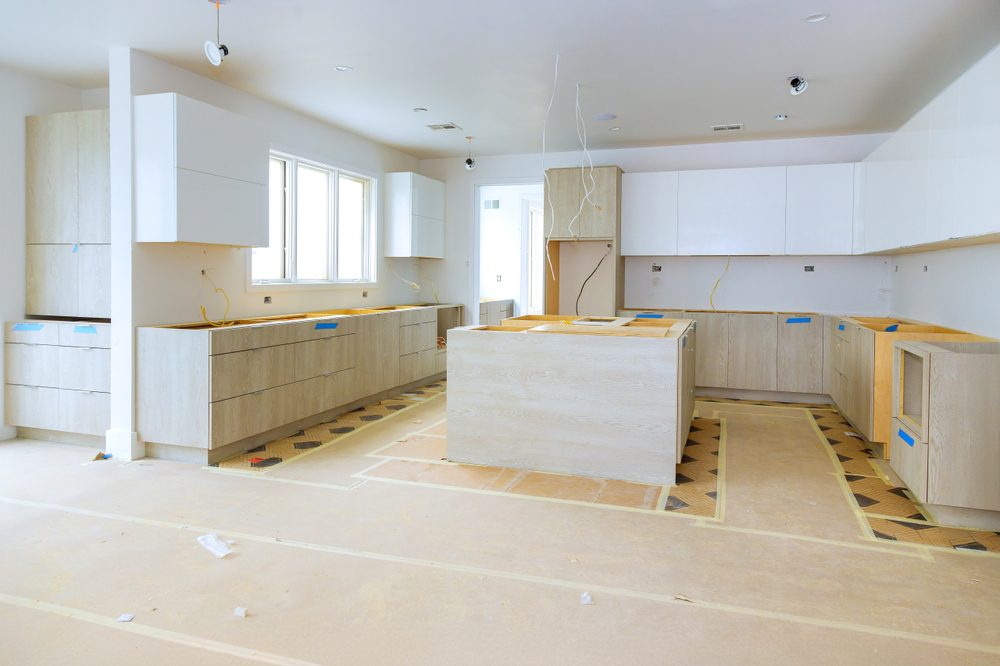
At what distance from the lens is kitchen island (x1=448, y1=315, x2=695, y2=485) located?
145 inches

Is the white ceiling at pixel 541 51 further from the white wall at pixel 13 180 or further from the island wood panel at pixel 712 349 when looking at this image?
Answer: the island wood panel at pixel 712 349

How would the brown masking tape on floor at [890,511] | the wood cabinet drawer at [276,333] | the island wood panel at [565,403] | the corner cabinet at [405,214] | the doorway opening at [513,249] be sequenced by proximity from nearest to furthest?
the brown masking tape on floor at [890,511], the island wood panel at [565,403], the wood cabinet drawer at [276,333], the corner cabinet at [405,214], the doorway opening at [513,249]

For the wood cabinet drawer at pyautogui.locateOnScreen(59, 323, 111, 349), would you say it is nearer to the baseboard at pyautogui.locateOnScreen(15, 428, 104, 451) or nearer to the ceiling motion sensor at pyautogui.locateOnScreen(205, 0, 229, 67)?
the baseboard at pyautogui.locateOnScreen(15, 428, 104, 451)

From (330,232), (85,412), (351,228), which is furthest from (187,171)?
(351,228)

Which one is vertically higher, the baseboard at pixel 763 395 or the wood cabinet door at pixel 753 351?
the wood cabinet door at pixel 753 351

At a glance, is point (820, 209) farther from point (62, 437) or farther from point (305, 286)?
point (62, 437)

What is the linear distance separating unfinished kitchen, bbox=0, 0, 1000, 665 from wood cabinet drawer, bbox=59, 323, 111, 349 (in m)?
0.02

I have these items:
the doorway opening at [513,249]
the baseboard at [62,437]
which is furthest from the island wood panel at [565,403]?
the doorway opening at [513,249]

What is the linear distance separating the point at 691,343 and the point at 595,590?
2.51m

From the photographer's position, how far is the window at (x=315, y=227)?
5.59 metres

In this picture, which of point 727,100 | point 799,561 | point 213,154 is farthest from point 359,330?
point 799,561

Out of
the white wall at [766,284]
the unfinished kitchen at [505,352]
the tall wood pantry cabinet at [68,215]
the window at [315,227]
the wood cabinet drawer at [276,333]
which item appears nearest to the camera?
the unfinished kitchen at [505,352]

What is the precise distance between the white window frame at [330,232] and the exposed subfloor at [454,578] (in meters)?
2.16

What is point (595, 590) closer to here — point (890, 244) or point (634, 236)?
point (890, 244)
